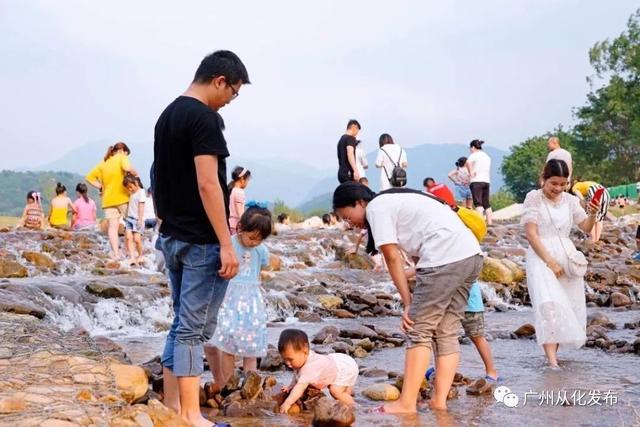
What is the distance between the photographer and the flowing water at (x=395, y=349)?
5059 millimetres

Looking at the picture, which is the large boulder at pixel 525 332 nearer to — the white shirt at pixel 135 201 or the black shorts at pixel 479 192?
the white shirt at pixel 135 201

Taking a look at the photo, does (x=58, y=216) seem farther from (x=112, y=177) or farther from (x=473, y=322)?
(x=473, y=322)

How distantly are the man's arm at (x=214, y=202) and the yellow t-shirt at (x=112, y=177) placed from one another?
29.1ft

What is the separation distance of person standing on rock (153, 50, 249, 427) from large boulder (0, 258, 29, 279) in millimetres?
9716

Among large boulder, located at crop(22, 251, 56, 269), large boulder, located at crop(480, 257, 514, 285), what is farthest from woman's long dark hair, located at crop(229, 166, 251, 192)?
large boulder, located at crop(22, 251, 56, 269)

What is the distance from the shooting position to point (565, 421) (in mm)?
4887

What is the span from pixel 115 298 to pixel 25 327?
3880 millimetres

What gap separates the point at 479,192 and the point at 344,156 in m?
5.11

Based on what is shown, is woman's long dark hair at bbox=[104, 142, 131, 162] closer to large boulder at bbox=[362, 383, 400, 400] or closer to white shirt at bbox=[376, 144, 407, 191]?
white shirt at bbox=[376, 144, 407, 191]

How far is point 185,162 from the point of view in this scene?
418cm

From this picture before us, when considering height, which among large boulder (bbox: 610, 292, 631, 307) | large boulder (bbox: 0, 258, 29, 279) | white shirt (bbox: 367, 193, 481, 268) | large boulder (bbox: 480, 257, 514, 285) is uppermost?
white shirt (bbox: 367, 193, 481, 268)

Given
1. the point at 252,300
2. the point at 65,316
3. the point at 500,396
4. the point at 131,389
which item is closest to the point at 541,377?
the point at 500,396

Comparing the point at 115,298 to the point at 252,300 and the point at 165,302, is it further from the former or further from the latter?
the point at 252,300

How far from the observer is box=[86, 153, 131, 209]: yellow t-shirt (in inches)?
497
